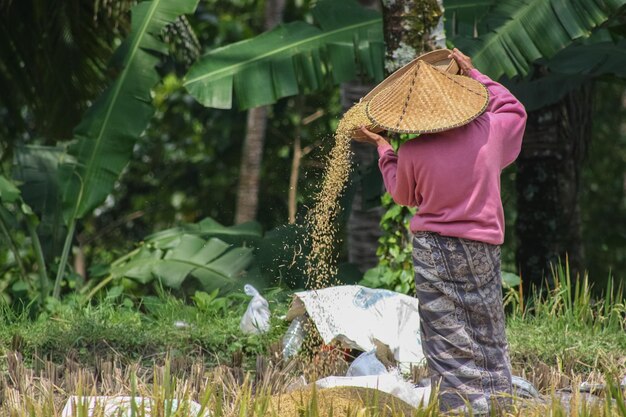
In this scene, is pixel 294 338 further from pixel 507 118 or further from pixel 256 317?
pixel 507 118

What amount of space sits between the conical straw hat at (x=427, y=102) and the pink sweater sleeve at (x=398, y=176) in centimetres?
15

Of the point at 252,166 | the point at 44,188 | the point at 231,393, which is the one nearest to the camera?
the point at 231,393

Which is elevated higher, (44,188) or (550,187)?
(44,188)

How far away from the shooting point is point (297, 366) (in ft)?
14.9

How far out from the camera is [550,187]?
806 cm

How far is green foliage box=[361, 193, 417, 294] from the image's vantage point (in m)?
5.61

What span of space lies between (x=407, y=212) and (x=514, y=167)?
348cm

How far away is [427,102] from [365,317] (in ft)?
4.50

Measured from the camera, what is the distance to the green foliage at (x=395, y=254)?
5.61 meters

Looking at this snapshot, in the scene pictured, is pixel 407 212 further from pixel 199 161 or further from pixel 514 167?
pixel 199 161

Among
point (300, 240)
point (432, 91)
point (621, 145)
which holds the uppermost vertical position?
point (432, 91)

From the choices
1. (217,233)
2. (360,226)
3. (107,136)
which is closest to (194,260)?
(217,233)

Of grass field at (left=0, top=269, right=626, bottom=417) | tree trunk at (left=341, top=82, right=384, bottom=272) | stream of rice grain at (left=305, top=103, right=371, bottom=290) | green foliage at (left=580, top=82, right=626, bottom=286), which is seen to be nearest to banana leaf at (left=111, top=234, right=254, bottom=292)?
grass field at (left=0, top=269, right=626, bottom=417)

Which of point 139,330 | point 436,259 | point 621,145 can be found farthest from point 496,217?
point 621,145
